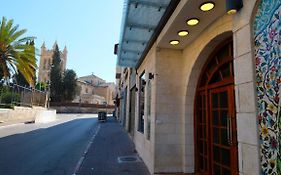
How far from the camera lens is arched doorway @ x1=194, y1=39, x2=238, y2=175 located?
179 inches

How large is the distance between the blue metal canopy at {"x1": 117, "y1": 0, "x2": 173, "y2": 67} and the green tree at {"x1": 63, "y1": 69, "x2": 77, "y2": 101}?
47792 millimetres

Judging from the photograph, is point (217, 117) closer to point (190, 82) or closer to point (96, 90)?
point (190, 82)

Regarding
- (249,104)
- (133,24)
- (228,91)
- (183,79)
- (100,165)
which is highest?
(133,24)

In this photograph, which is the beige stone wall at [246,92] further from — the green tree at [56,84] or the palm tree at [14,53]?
the green tree at [56,84]

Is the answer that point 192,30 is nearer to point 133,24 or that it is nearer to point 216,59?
point 216,59

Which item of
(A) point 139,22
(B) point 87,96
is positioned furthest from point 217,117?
(B) point 87,96

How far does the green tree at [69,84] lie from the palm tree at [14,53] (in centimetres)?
3640

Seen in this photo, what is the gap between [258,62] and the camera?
2711 mm

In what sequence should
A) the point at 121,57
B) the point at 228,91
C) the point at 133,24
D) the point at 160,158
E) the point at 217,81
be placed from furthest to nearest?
the point at 121,57 < the point at 133,24 < the point at 160,158 < the point at 217,81 < the point at 228,91

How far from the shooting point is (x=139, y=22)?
22.2 feet

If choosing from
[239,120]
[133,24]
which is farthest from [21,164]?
[239,120]

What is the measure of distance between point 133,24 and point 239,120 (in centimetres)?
474

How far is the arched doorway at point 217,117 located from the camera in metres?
4.55

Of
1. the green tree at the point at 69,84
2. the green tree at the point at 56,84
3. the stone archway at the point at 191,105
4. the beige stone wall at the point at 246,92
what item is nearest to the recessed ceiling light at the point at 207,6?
the beige stone wall at the point at 246,92
